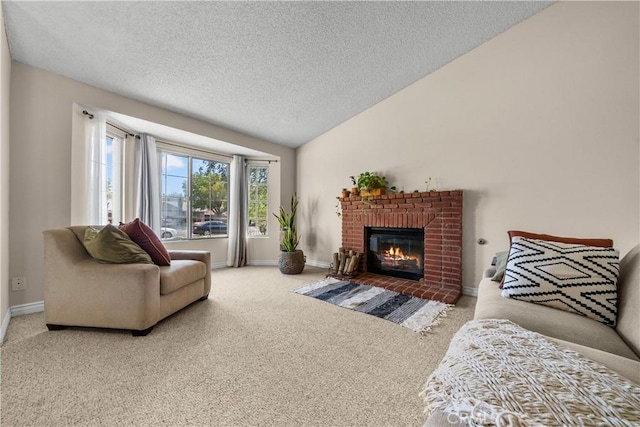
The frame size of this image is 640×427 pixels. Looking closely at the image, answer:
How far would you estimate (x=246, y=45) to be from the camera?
2.31 metres

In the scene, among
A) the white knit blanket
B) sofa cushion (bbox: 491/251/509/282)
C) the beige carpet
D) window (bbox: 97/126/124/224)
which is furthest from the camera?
window (bbox: 97/126/124/224)

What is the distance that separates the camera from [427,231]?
3.17 meters

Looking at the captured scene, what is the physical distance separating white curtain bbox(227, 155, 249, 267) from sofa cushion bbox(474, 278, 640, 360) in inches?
156

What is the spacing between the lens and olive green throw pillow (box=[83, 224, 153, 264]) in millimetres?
2006

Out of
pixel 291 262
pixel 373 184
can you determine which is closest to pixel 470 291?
pixel 373 184

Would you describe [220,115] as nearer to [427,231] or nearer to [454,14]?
[454,14]

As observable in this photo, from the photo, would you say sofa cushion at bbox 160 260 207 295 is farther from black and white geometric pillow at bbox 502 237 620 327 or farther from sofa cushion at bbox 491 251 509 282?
sofa cushion at bbox 491 251 509 282

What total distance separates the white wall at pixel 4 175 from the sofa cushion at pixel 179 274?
42.5 inches

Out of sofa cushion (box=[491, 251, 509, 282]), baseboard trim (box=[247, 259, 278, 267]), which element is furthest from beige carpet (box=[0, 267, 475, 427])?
baseboard trim (box=[247, 259, 278, 267])

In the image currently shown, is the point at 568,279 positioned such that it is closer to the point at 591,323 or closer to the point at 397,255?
the point at 591,323

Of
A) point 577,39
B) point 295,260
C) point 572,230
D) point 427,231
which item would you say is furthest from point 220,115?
point 572,230

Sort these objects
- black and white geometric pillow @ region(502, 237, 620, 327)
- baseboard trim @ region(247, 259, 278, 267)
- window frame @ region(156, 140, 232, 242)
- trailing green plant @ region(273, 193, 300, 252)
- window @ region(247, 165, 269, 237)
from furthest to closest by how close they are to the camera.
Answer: window @ region(247, 165, 269, 237), baseboard trim @ region(247, 259, 278, 267), trailing green plant @ region(273, 193, 300, 252), window frame @ region(156, 140, 232, 242), black and white geometric pillow @ region(502, 237, 620, 327)

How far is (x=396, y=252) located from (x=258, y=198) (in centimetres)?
284

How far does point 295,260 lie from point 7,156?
3250mm
